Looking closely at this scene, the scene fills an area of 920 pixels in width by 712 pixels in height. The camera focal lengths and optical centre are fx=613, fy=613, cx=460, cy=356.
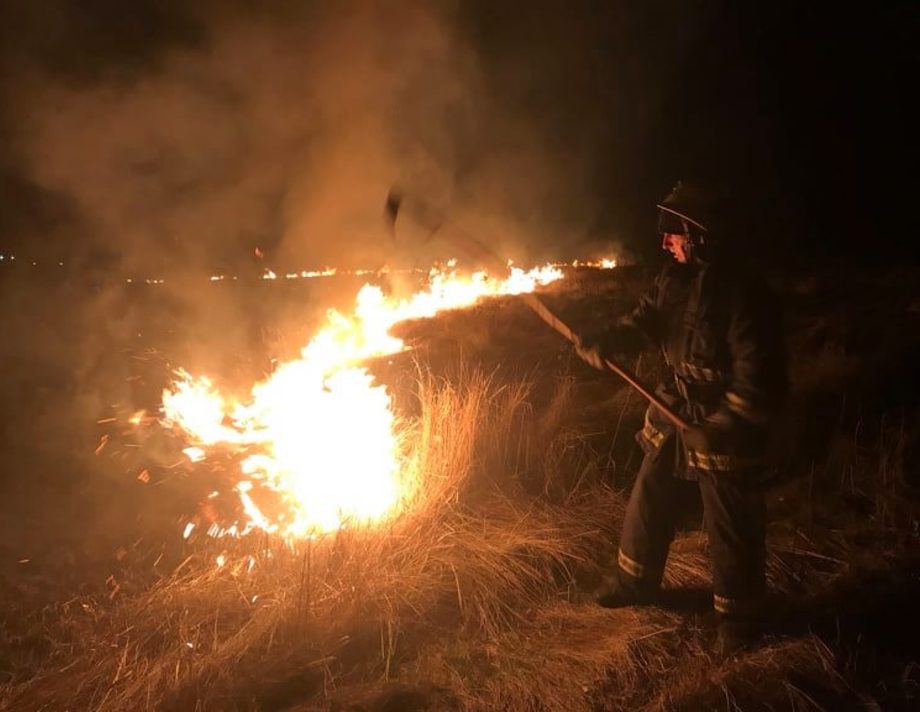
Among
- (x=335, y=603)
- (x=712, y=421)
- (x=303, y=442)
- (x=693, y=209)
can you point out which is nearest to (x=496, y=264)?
(x=693, y=209)

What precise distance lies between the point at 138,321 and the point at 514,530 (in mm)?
9761

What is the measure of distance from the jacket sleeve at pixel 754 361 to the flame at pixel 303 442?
1401 mm

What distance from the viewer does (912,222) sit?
17.7 meters

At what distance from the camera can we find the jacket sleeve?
2572mm

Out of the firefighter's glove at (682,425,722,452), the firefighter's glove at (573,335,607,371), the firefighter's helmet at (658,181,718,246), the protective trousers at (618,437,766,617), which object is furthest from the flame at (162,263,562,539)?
the protective trousers at (618,437,766,617)

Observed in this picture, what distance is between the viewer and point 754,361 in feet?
8.41

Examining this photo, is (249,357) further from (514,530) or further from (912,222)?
(912,222)

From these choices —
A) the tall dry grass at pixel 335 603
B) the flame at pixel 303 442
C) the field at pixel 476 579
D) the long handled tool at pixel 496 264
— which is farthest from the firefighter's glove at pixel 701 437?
the flame at pixel 303 442

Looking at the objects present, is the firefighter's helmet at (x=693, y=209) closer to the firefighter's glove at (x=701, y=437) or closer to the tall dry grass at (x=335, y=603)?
the firefighter's glove at (x=701, y=437)

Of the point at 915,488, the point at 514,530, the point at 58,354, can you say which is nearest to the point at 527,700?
the point at 514,530

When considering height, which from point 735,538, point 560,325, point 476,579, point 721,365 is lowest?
point 476,579

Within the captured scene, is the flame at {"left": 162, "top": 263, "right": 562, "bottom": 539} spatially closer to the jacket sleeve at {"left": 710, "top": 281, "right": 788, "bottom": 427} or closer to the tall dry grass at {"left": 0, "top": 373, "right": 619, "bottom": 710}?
the tall dry grass at {"left": 0, "top": 373, "right": 619, "bottom": 710}

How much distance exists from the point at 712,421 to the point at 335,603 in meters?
2.05

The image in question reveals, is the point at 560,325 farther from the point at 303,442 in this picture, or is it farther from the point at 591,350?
the point at 303,442
